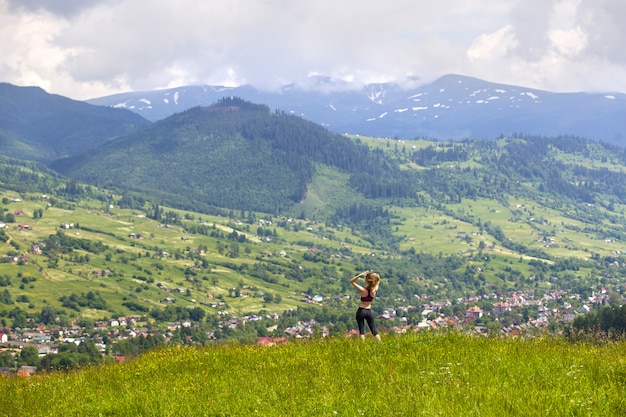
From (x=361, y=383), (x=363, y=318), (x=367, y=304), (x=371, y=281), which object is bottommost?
(x=361, y=383)

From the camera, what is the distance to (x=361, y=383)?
13.6 metres

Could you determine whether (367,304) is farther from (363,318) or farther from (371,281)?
(371,281)

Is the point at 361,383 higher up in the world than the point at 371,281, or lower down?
lower down

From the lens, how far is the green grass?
1175 cm

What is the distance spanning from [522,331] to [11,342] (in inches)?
7188

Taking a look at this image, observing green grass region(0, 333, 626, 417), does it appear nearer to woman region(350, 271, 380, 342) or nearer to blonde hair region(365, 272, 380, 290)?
woman region(350, 271, 380, 342)

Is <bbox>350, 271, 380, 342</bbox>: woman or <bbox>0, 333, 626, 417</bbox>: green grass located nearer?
<bbox>0, 333, 626, 417</bbox>: green grass

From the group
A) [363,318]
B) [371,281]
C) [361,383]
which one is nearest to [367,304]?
[363,318]

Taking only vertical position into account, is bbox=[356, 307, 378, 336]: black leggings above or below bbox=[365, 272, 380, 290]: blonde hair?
below

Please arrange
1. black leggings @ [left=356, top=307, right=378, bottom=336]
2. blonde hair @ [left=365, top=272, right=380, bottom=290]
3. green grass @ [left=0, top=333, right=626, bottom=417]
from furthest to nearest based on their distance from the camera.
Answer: blonde hair @ [left=365, top=272, right=380, bottom=290] < black leggings @ [left=356, top=307, right=378, bottom=336] < green grass @ [left=0, top=333, right=626, bottom=417]

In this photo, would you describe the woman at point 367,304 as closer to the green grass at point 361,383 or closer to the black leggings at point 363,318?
the black leggings at point 363,318

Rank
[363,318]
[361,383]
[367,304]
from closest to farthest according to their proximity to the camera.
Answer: [361,383] → [363,318] → [367,304]

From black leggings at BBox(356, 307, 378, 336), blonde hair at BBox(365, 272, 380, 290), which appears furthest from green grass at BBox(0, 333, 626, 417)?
blonde hair at BBox(365, 272, 380, 290)

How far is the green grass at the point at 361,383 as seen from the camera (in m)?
11.8
